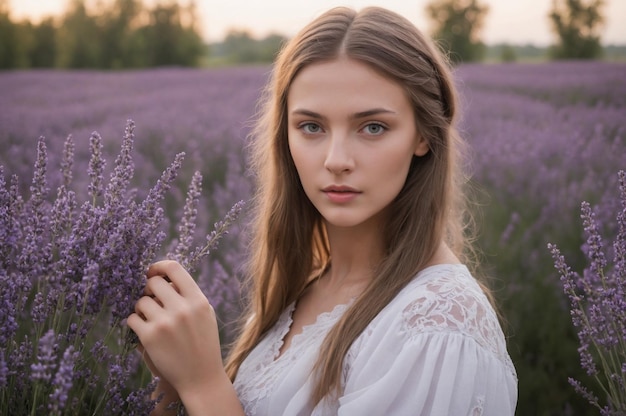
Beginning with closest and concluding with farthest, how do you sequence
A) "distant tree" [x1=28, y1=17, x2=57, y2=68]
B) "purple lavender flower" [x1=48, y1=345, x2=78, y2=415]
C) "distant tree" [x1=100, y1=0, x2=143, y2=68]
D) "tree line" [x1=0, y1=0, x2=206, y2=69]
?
"purple lavender flower" [x1=48, y1=345, x2=78, y2=415] → "distant tree" [x1=28, y1=17, x2=57, y2=68] → "tree line" [x1=0, y1=0, x2=206, y2=69] → "distant tree" [x1=100, y1=0, x2=143, y2=68]

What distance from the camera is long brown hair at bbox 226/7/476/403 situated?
1.54 meters

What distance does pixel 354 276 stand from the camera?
5.90 ft

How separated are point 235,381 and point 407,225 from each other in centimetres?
67

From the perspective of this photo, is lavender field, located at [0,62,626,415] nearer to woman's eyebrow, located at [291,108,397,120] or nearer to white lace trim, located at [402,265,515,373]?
white lace trim, located at [402,265,515,373]

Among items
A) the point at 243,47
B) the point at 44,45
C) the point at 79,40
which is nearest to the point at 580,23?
the point at 44,45

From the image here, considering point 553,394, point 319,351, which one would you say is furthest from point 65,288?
point 553,394

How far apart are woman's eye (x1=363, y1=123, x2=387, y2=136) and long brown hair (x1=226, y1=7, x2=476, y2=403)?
13cm

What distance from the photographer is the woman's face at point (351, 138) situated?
151 centimetres

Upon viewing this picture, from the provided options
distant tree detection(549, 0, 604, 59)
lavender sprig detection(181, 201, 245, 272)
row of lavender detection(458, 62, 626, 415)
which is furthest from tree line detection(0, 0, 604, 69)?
lavender sprig detection(181, 201, 245, 272)

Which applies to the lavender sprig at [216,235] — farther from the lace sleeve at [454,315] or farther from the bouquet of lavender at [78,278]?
the lace sleeve at [454,315]

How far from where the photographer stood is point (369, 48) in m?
1.56

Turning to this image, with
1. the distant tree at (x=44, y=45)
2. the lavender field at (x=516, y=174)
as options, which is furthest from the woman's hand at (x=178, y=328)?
the distant tree at (x=44, y=45)

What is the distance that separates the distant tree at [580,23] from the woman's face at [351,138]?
Result: 4709 mm

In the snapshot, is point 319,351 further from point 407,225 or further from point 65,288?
point 65,288
